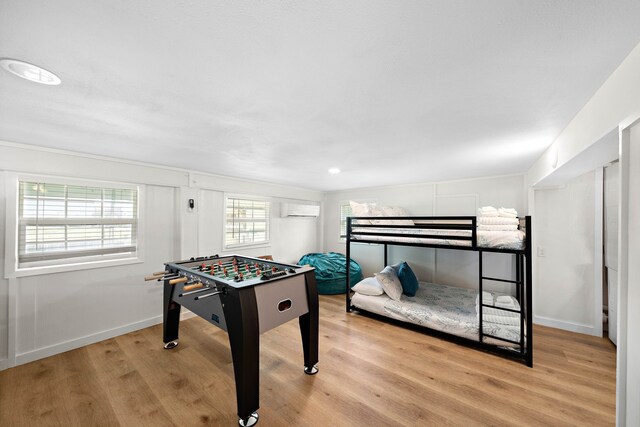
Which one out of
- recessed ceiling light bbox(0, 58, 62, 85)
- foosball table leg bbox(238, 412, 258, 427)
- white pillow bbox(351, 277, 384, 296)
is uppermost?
recessed ceiling light bbox(0, 58, 62, 85)

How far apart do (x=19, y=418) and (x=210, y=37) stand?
299 centimetres

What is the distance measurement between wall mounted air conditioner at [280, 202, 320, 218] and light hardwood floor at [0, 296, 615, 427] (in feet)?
8.87

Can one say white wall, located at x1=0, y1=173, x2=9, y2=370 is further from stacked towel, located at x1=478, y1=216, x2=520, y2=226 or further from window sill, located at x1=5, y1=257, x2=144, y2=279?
stacked towel, located at x1=478, y1=216, x2=520, y2=226

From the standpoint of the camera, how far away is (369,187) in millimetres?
5344

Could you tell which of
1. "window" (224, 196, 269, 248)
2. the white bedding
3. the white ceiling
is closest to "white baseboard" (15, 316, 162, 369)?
"window" (224, 196, 269, 248)

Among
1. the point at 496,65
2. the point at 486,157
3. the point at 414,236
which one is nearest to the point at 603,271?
the point at 486,157

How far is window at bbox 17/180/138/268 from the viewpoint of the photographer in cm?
256

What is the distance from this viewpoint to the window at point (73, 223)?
8.39 ft

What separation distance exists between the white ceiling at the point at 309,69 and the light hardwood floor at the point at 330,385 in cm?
222

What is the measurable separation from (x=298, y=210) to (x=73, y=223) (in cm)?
350

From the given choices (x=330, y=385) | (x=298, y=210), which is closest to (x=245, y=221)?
(x=298, y=210)

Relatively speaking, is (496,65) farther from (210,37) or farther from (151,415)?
(151,415)

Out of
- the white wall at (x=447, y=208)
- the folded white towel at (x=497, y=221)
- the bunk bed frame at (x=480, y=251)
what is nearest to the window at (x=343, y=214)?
the white wall at (x=447, y=208)

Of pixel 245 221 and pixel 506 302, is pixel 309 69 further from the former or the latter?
pixel 506 302
